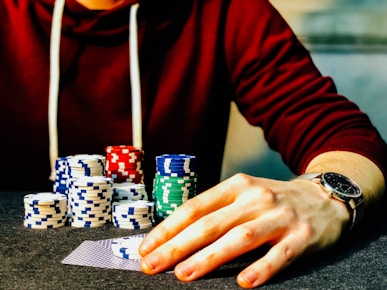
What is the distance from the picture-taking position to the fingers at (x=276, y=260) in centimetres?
101

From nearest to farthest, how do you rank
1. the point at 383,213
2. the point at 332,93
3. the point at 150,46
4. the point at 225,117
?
the point at 383,213 < the point at 332,93 < the point at 150,46 < the point at 225,117

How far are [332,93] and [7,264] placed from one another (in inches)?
44.8

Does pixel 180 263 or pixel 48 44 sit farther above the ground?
pixel 48 44

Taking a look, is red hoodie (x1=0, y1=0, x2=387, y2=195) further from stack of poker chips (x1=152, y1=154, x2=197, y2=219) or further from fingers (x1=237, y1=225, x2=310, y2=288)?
fingers (x1=237, y1=225, x2=310, y2=288)

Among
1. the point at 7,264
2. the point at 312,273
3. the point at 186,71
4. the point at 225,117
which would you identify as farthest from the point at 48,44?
the point at 312,273

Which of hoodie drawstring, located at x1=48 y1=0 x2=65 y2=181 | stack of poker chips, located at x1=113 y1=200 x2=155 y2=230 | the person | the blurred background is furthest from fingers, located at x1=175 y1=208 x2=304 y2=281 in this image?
the blurred background

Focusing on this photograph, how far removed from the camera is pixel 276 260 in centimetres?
106

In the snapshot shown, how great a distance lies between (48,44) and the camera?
2053 mm

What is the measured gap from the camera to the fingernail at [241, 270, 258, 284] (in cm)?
100

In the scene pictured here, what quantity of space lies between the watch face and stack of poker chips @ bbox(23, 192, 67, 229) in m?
0.60

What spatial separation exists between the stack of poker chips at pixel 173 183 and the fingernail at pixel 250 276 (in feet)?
1.48

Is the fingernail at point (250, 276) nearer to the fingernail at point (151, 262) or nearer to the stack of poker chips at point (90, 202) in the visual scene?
the fingernail at point (151, 262)

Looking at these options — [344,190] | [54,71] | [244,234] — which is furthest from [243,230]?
[54,71]

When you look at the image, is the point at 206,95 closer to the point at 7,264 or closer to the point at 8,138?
the point at 8,138
